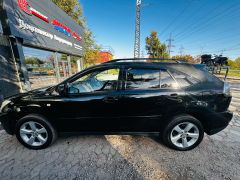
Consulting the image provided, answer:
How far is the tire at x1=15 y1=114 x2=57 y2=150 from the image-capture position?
232cm

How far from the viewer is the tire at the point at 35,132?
91.3 inches

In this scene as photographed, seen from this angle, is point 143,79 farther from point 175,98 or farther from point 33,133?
point 33,133

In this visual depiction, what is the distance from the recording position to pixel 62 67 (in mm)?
10133

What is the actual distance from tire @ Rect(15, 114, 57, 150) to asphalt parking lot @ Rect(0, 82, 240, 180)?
15 centimetres

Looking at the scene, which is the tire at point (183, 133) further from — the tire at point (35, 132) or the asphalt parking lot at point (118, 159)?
the tire at point (35, 132)

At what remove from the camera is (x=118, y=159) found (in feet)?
7.18

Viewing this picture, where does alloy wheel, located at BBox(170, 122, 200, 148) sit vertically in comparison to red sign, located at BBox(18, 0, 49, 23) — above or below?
below

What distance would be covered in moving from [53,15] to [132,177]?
9949 mm

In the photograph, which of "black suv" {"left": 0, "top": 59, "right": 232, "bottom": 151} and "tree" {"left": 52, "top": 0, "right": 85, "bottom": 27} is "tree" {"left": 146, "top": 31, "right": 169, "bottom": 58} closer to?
"tree" {"left": 52, "top": 0, "right": 85, "bottom": 27}

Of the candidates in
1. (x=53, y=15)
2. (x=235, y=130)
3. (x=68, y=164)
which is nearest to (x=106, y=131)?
(x=68, y=164)

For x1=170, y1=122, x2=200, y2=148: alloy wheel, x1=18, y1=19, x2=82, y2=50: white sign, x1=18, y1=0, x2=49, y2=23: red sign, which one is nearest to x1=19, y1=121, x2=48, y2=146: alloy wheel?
x1=170, y1=122, x2=200, y2=148: alloy wheel

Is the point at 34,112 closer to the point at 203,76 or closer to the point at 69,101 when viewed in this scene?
the point at 69,101

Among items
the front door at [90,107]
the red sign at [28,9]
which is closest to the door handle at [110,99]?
the front door at [90,107]

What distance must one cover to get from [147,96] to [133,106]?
31 centimetres
